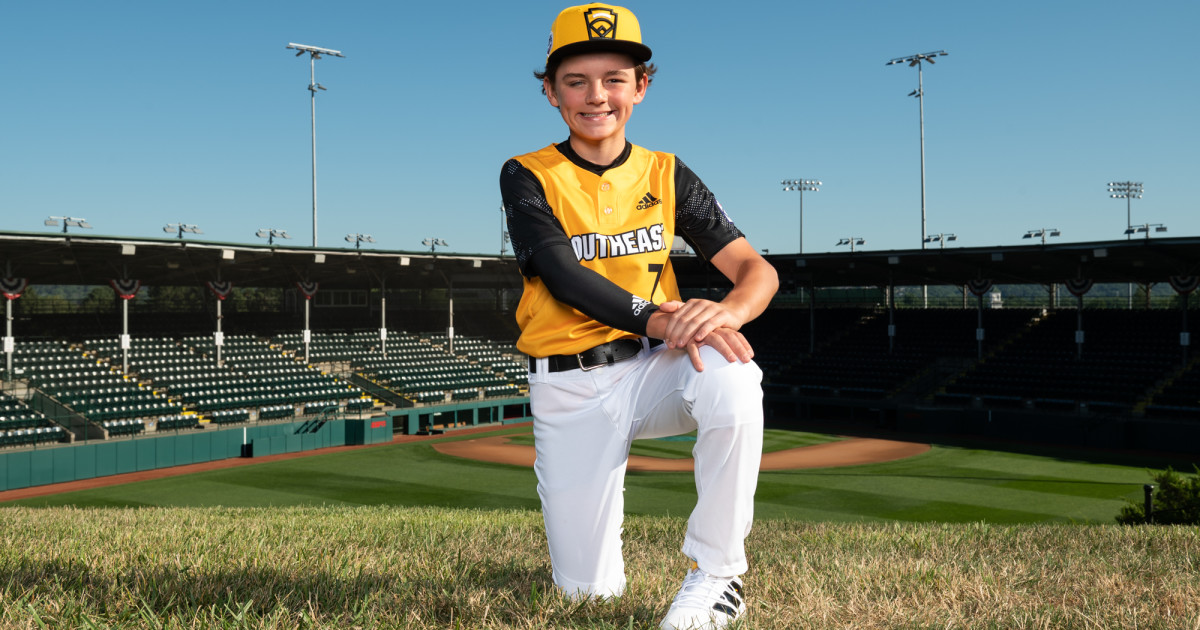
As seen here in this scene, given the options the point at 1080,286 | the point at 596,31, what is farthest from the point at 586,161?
the point at 1080,286

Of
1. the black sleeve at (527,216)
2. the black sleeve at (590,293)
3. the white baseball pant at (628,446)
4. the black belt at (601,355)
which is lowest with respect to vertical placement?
the white baseball pant at (628,446)

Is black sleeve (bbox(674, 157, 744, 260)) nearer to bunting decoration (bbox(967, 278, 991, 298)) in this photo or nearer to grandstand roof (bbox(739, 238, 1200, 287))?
grandstand roof (bbox(739, 238, 1200, 287))

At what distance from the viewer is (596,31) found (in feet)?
11.2

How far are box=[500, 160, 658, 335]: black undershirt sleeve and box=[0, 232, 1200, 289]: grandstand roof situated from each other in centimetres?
2841

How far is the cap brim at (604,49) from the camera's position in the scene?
11.4ft

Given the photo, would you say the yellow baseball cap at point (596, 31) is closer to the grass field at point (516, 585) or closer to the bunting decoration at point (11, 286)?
the grass field at point (516, 585)

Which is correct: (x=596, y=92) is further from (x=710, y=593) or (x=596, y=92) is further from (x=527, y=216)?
(x=710, y=593)

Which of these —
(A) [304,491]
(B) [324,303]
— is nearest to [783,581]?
(A) [304,491]

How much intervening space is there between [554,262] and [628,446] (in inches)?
30.4

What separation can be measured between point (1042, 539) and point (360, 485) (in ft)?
64.6

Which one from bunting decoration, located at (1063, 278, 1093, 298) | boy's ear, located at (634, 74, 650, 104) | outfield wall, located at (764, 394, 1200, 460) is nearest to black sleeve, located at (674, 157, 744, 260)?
boy's ear, located at (634, 74, 650, 104)

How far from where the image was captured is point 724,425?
9.80ft

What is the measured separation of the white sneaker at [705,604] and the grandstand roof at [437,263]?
94.6 ft

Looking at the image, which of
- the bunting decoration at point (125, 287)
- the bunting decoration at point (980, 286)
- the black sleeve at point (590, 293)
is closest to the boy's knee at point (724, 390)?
the black sleeve at point (590, 293)
